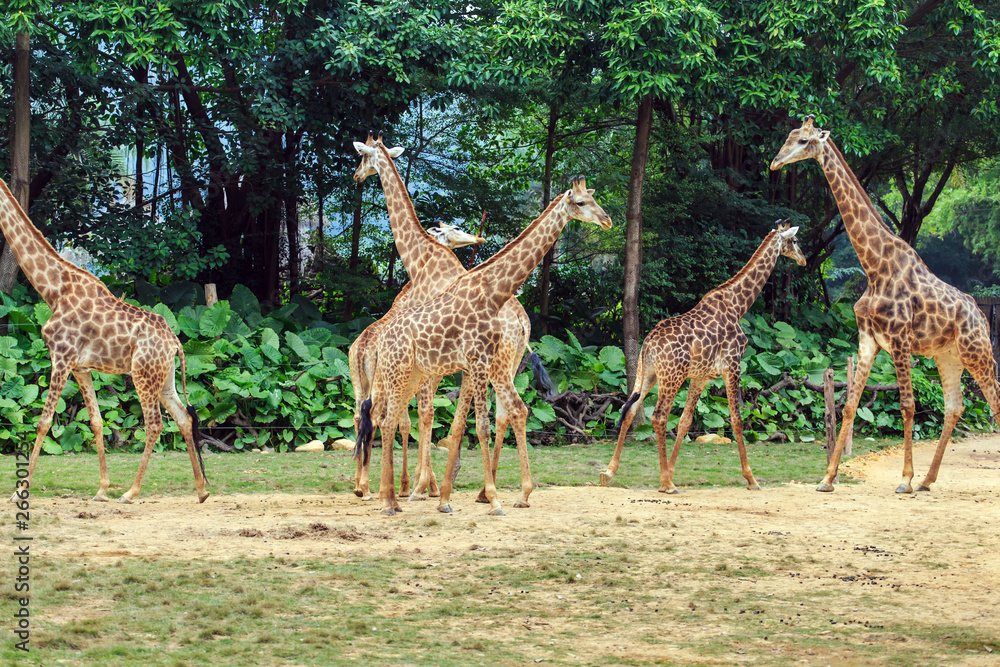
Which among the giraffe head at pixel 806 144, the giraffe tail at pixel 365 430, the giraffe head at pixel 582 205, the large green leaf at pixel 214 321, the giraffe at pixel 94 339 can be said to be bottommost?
the giraffe tail at pixel 365 430

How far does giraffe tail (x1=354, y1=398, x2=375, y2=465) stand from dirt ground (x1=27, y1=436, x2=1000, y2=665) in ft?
1.62

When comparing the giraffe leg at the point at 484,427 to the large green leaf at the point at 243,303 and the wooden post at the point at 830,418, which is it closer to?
the wooden post at the point at 830,418

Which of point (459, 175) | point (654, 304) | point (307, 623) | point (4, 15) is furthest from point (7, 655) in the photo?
point (459, 175)

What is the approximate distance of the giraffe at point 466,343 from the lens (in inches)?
364

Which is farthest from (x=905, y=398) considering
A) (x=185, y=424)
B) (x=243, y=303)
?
(x=243, y=303)

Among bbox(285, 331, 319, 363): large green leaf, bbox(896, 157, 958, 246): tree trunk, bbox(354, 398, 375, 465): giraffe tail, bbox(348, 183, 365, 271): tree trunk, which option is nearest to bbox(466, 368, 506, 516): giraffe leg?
bbox(354, 398, 375, 465): giraffe tail

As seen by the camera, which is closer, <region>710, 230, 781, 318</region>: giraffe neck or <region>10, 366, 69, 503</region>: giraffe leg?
<region>10, 366, 69, 503</region>: giraffe leg

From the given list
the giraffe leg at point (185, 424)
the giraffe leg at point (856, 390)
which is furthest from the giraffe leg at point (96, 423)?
the giraffe leg at point (856, 390)

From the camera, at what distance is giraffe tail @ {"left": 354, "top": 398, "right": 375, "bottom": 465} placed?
9.70m

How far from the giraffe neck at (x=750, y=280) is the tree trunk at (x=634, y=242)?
3.80 metres

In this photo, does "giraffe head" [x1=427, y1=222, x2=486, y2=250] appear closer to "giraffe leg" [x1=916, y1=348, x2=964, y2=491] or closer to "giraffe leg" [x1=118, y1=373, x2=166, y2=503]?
"giraffe leg" [x1=118, y1=373, x2=166, y2=503]

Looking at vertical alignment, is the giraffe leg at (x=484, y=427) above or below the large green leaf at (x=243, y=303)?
below

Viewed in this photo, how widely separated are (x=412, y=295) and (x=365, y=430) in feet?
5.18

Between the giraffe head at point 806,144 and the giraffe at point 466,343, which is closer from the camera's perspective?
the giraffe at point 466,343
